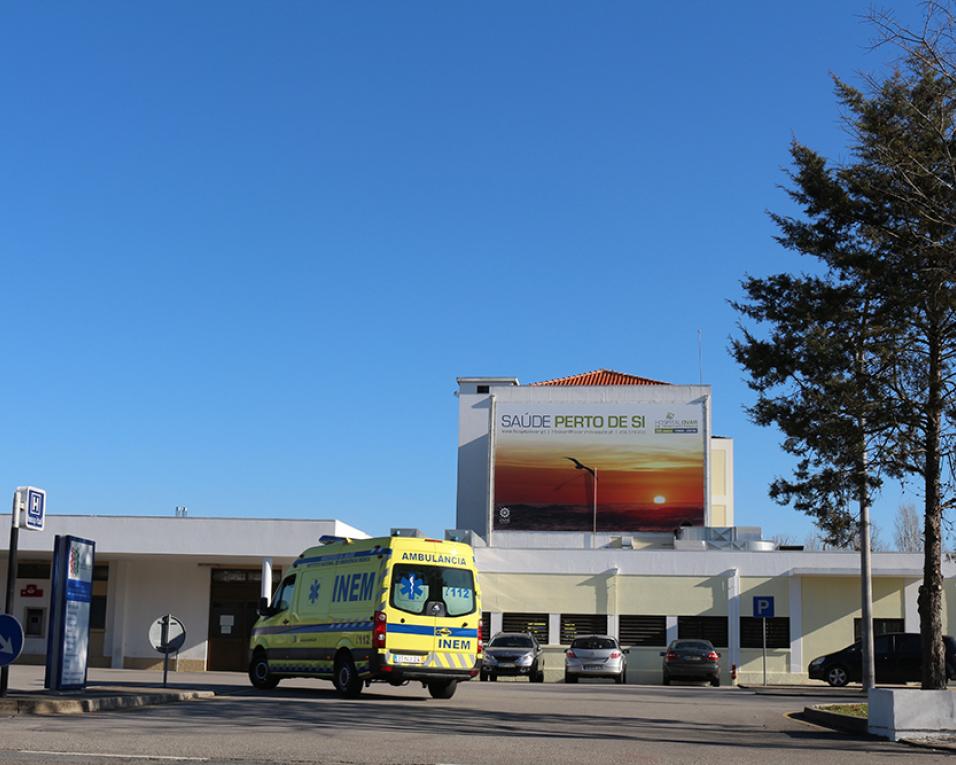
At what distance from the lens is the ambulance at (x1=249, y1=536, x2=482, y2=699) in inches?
821

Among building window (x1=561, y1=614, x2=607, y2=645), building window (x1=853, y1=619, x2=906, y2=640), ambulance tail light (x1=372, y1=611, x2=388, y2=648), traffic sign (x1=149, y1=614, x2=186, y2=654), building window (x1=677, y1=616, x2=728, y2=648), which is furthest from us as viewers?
building window (x1=561, y1=614, x2=607, y2=645)

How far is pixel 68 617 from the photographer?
18.9 m

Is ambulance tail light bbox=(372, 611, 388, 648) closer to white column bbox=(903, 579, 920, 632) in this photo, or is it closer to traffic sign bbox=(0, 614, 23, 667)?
traffic sign bbox=(0, 614, 23, 667)

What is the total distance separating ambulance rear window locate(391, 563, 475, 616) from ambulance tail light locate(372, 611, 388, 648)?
1.06 ft

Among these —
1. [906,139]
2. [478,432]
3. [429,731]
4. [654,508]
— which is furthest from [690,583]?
[429,731]

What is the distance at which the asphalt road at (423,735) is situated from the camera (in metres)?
11.8

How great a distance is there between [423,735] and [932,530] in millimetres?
9433

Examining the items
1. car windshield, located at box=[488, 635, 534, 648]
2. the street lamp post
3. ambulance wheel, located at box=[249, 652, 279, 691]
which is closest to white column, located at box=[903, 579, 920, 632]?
car windshield, located at box=[488, 635, 534, 648]

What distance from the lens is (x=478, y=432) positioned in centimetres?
6062

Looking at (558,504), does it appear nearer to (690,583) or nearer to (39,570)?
(690,583)

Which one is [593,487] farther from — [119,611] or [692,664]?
[119,611]

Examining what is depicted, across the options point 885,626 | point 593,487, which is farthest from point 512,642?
point 593,487

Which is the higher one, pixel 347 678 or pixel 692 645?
pixel 347 678

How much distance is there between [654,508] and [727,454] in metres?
12.0
